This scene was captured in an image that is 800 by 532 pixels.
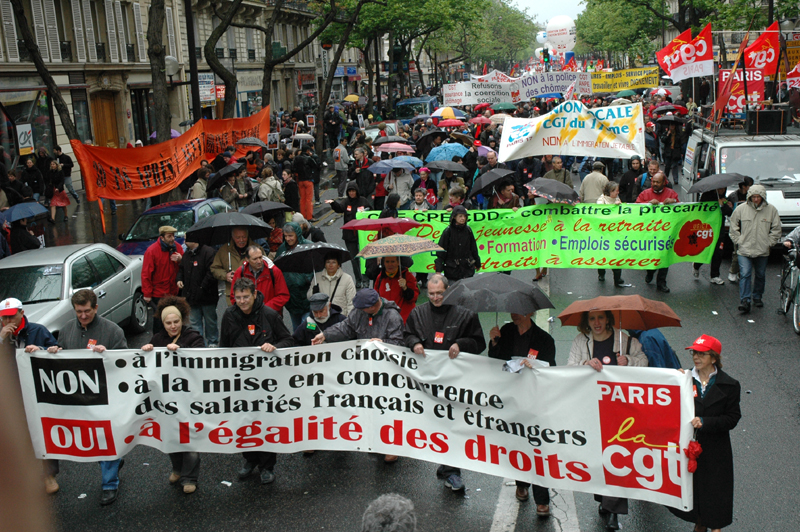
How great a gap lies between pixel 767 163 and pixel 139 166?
1046cm

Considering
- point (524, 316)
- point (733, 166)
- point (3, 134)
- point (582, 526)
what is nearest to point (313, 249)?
point (524, 316)

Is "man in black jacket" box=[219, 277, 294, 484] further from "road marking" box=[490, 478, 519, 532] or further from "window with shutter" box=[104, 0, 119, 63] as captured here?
"window with shutter" box=[104, 0, 119, 63]

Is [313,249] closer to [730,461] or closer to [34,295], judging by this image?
[34,295]

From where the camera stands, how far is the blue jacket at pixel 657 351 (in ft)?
19.5

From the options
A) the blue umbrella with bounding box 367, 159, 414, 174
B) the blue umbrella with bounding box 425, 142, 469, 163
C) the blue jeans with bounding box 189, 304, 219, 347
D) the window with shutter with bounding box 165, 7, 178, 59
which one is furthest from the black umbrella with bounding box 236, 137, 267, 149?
the window with shutter with bounding box 165, 7, 178, 59

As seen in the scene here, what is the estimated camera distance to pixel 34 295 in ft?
31.0

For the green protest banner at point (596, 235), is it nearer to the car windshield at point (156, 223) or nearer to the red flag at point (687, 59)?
the car windshield at point (156, 223)

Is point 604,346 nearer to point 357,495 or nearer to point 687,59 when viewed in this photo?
point 357,495

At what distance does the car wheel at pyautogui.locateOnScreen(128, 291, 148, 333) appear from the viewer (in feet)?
36.5

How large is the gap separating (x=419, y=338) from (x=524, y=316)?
878 mm

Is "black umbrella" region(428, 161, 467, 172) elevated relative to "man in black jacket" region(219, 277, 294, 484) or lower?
elevated

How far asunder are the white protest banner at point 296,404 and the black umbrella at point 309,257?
2.20 m

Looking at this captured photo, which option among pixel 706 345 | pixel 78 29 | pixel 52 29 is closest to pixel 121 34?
pixel 78 29

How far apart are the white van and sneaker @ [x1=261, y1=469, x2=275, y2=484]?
9.60 meters
